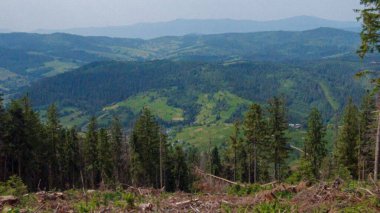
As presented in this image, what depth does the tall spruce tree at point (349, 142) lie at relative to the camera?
4397 cm

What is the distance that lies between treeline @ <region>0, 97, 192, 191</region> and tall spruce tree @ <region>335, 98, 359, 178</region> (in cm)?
2161

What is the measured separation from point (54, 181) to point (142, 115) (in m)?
15.9

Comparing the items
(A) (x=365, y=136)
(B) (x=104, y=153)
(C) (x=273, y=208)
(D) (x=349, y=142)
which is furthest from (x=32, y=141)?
(A) (x=365, y=136)

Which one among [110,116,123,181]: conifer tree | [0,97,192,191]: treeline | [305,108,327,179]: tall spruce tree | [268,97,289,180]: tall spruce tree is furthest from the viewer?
[110,116,123,181]: conifer tree

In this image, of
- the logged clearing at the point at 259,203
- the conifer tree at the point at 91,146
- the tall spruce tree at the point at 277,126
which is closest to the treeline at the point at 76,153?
the conifer tree at the point at 91,146

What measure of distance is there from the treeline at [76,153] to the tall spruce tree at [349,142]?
21610 mm

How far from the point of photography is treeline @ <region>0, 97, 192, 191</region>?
39812 millimetres

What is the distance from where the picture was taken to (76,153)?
5284cm

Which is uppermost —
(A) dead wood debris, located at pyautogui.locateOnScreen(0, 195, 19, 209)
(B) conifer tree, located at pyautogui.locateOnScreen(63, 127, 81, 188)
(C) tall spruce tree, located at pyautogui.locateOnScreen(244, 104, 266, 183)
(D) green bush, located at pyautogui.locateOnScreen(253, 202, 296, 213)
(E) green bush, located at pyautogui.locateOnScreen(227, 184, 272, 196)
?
(D) green bush, located at pyautogui.locateOnScreen(253, 202, 296, 213)

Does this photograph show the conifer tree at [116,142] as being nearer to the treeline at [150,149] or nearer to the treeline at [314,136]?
the treeline at [150,149]

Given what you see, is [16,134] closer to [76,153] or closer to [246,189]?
[76,153]

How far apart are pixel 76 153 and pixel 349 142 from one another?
35781 mm

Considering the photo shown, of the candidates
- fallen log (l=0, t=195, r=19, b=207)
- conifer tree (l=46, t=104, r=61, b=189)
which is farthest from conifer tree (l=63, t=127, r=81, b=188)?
fallen log (l=0, t=195, r=19, b=207)

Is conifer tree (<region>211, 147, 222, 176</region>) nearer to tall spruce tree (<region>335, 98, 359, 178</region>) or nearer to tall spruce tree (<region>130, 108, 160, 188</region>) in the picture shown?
tall spruce tree (<region>130, 108, 160, 188</region>)
